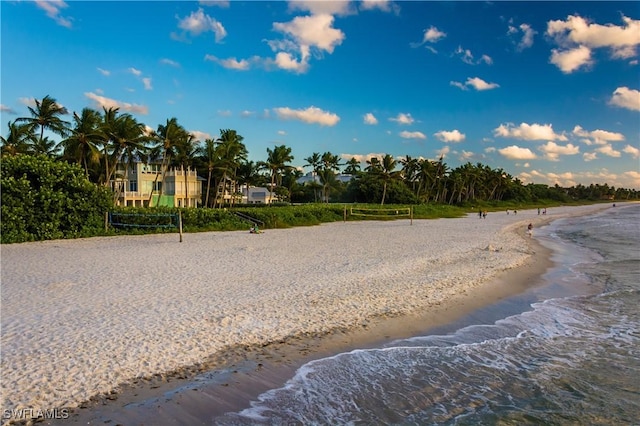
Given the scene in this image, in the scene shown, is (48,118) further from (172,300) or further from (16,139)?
(172,300)

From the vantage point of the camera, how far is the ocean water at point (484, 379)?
4.82 meters

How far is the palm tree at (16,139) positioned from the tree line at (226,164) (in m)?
0.08

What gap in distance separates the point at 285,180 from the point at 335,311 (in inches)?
2378

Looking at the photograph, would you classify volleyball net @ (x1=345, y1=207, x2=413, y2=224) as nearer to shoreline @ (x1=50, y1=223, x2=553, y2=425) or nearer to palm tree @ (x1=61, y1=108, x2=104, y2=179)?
palm tree @ (x1=61, y1=108, x2=104, y2=179)

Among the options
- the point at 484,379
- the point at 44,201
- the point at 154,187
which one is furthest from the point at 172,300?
the point at 154,187

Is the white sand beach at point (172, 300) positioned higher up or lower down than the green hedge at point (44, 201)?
lower down

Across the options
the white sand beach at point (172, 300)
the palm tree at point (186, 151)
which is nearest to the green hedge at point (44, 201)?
the white sand beach at point (172, 300)

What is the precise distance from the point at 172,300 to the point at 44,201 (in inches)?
565

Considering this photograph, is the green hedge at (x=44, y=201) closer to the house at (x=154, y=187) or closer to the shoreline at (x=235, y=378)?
the shoreline at (x=235, y=378)

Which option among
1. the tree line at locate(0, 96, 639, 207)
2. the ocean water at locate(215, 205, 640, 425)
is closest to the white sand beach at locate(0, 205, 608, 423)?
the ocean water at locate(215, 205, 640, 425)

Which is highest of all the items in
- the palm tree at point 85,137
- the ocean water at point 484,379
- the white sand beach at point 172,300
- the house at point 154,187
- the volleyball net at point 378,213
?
the palm tree at point 85,137

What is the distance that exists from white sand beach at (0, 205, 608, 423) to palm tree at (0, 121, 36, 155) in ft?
64.2

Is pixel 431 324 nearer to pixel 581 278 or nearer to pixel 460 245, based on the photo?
pixel 581 278

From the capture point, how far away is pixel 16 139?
3369cm
